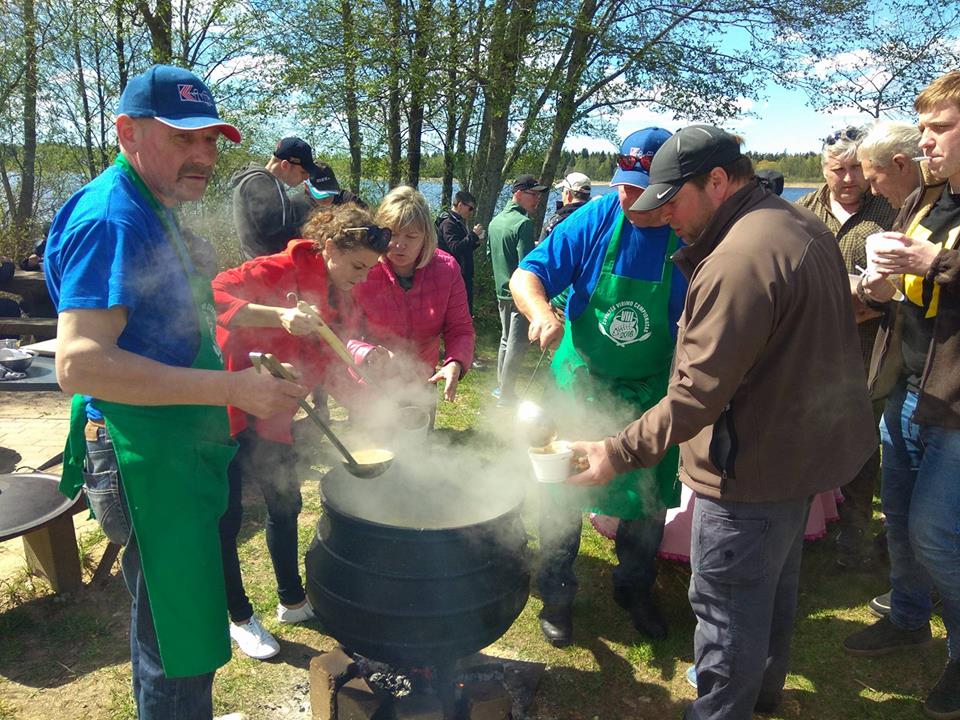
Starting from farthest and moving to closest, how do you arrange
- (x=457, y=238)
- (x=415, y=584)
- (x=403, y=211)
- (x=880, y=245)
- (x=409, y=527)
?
1. (x=457, y=238)
2. (x=403, y=211)
3. (x=880, y=245)
4. (x=409, y=527)
5. (x=415, y=584)

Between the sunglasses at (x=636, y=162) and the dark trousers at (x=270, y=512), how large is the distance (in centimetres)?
184

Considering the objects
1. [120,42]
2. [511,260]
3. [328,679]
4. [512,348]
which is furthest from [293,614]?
[120,42]

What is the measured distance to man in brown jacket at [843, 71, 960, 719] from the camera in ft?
7.48

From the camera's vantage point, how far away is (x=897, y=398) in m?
2.78

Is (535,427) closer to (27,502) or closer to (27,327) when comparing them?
(27,502)

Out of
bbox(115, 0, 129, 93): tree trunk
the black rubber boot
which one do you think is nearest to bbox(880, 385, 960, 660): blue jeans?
the black rubber boot

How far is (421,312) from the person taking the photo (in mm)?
3584

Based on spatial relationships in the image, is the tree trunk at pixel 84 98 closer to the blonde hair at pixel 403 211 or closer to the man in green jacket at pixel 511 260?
the man in green jacket at pixel 511 260

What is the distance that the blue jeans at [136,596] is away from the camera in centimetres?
179

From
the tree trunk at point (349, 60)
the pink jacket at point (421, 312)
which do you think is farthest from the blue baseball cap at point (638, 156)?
the tree trunk at point (349, 60)

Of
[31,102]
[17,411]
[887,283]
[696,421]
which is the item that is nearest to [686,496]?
[887,283]

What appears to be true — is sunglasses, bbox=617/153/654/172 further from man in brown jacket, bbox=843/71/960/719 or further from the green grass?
the green grass

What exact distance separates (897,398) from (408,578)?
2.19 metres

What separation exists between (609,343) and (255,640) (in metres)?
2.10
